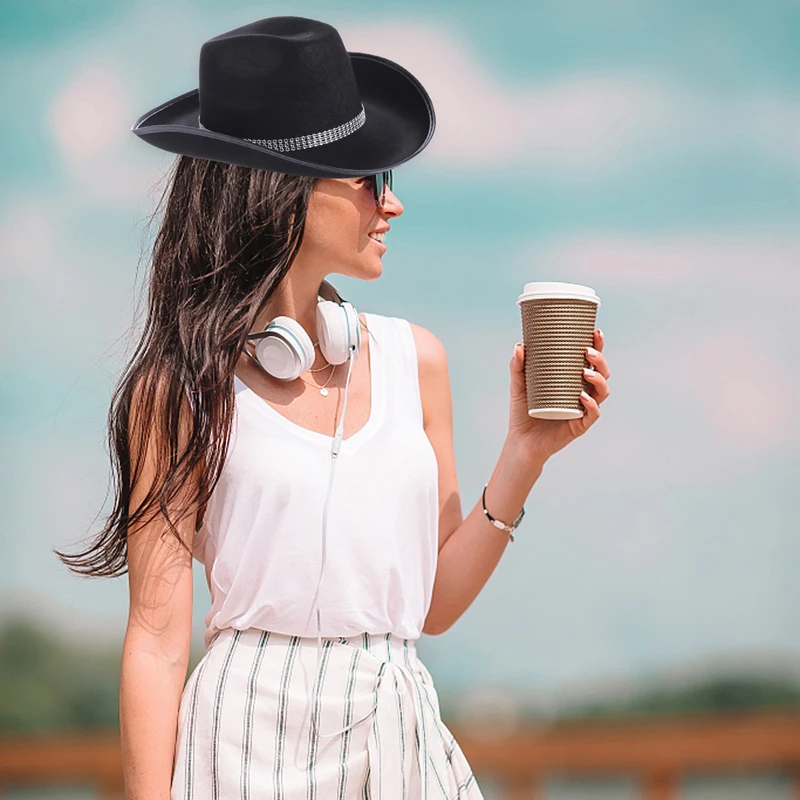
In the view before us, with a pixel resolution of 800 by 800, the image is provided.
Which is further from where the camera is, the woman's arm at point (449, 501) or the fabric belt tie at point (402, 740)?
the woman's arm at point (449, 501)

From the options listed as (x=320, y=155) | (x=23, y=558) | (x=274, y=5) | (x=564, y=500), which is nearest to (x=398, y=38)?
(x=274, y=5)

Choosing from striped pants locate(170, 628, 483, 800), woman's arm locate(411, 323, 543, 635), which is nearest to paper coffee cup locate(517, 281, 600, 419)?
woman's arm locate(411, 323, 543, 635)

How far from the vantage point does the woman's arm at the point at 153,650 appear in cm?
121

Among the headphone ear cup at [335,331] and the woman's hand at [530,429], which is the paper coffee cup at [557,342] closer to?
the woman's hand at [530,429]

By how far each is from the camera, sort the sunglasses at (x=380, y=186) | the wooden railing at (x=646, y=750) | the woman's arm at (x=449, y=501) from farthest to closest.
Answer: the wooden railing at (x=646, y=750) < the woman's arm at (x=449, y=501) < the sunglasses at (x=380, y=186)

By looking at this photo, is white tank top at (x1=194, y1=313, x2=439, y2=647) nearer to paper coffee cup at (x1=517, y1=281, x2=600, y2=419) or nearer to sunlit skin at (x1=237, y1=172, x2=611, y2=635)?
sunlit skin at (x1=237, y1=172, x2=611, y2=635)

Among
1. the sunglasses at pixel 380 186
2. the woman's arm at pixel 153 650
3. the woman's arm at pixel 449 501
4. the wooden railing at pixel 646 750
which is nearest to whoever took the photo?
the woman's arm at pixel 153 650

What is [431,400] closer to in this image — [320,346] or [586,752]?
[320,346]

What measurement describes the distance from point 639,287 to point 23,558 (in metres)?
1.98

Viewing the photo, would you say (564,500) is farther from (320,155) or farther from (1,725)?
(320,155)

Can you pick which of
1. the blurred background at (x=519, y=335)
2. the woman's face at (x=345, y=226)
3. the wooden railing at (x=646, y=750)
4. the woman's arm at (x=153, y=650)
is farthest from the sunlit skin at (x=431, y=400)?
the wooden railing at (x=646, y=750)

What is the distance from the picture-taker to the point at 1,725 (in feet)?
10.8

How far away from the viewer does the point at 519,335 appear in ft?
10.5

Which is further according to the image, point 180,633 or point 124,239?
point 124,239
